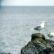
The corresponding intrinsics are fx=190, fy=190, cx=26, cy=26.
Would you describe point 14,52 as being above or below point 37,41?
below

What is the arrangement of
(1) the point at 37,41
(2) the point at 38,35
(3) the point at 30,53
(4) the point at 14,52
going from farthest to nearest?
(4) the point at 14,52
(2) the point at 38,35
(1) the point at 37,41
(3) the point at 30,53

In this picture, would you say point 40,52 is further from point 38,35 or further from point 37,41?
point 38,35

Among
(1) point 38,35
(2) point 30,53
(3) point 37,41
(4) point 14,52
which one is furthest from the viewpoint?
(4) point 14,52

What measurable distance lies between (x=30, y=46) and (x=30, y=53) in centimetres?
41

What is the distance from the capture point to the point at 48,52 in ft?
20.0

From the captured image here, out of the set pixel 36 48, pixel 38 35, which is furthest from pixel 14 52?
pixel 36 48

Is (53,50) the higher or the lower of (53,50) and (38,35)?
the lower

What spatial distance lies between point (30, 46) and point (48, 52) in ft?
2.04

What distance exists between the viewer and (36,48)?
611 centimetres

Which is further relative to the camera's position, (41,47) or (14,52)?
A: (14,52)

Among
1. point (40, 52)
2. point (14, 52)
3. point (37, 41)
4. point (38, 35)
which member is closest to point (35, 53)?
point (40, 52)

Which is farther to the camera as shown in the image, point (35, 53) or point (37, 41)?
point (37, 41)

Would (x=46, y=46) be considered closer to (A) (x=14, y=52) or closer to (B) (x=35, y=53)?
(B) (x=35, y=53)

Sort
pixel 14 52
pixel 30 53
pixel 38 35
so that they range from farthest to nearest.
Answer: pixel 14 52 < pixel 38 35 < pixel 30 53
